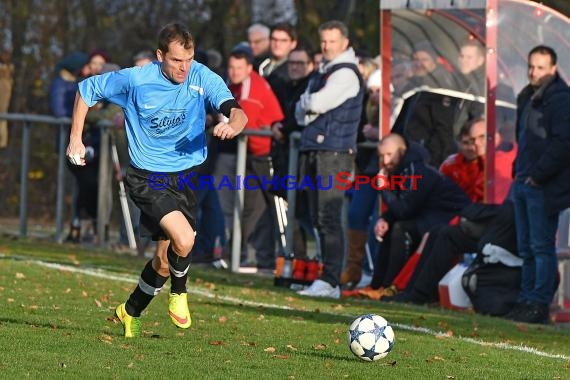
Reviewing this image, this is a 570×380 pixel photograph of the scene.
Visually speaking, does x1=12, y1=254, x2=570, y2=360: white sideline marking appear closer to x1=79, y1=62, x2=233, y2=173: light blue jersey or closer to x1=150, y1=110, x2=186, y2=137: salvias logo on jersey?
x1=79, y1=62, x2=233, y2=173: light blue jersey

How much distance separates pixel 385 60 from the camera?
16016 mm

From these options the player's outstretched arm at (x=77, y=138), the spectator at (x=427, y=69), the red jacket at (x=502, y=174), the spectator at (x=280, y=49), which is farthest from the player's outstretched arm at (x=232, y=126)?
the spectator at (x=280, y=49)

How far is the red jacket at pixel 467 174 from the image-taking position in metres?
14.4

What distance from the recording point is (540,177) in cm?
1220

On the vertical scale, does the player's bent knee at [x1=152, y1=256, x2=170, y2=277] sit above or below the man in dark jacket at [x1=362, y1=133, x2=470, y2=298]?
below

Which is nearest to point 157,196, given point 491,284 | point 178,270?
point 178,270

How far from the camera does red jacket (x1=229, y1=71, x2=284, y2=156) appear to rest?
1598 cm

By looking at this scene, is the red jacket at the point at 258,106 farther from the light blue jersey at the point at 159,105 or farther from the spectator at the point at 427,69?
the light blue jersey at the point at 159,105

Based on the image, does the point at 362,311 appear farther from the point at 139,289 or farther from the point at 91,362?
the point at 91,362

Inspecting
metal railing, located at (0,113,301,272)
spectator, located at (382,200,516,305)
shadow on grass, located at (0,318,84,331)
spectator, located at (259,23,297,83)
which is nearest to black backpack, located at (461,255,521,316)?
spectator, located at (382,200,516,305)

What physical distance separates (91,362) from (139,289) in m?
1.42

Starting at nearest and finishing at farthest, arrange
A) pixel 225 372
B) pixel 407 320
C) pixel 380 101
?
pixel 225 372 < pixel 407 320 < pixel 380 101

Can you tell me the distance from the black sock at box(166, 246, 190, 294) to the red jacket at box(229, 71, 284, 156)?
20.8 feet

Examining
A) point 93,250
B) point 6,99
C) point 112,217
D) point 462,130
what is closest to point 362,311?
point 462,130
